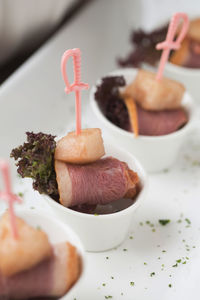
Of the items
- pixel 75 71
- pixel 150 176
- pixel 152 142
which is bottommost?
pixel 150 176

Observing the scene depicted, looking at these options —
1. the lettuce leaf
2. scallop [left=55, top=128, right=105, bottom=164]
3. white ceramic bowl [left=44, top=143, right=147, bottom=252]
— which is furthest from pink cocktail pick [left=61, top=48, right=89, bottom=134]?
white ceramic bowl [left=44, top=143, right=147, bottom=252]

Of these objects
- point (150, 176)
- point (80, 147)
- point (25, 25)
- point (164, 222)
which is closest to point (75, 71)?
point (80, 147)

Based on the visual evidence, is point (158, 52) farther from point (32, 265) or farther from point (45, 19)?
point (32, 265)

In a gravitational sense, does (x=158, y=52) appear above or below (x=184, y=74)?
above

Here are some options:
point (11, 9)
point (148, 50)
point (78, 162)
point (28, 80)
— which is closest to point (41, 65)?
point (28, 80)

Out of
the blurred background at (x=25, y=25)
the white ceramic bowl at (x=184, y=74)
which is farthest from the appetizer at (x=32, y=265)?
the white ceramic bowl at (x=184, y=74)

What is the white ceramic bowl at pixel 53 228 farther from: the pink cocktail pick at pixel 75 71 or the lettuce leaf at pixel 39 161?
the pink cocktail pick at pixel 75 71
